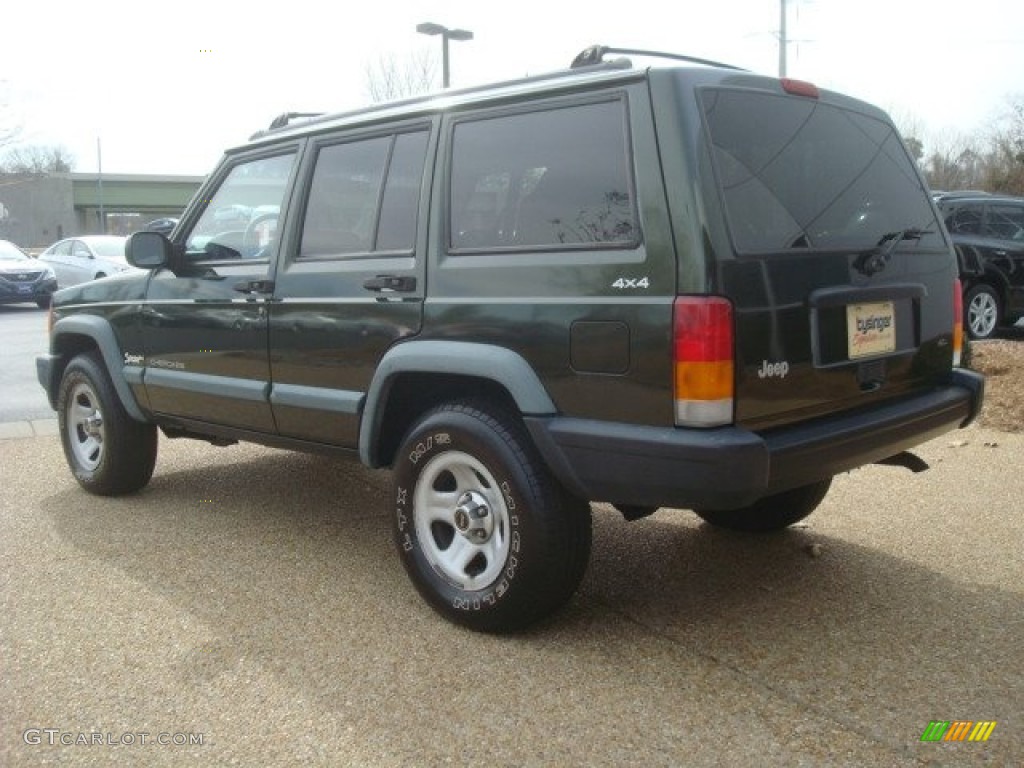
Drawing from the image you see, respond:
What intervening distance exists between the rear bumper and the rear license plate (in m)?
0.23

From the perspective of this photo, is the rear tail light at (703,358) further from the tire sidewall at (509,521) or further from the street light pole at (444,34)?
the street light pole at (444,34)

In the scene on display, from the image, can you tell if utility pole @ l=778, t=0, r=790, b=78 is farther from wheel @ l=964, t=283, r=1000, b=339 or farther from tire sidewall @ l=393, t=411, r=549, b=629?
tire sidewall @ l=393, t=411, r=549, b=629

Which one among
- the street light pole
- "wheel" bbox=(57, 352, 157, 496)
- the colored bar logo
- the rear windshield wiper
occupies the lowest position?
the colored bar logo

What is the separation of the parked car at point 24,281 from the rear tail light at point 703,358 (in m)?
18.9

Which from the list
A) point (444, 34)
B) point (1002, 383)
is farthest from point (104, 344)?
point (444, 34)

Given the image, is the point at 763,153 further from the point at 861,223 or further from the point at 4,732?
the point at 4,732

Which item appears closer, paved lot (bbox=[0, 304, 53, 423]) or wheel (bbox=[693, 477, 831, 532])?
wheel (bbox=[693, 477, 831, 532])

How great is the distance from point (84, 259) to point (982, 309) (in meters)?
18.0

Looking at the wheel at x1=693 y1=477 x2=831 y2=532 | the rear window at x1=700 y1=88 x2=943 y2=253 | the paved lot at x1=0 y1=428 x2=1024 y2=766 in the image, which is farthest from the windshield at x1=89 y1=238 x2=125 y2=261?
the rear window at x1=700 y1=88 x2=943 y2=253

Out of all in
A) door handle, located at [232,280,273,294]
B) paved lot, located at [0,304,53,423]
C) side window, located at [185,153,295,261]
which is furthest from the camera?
paved lot, located at [0,304,53,423]

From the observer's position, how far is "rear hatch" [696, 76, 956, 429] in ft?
9.67

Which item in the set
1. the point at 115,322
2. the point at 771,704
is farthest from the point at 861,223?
the point at 115,322

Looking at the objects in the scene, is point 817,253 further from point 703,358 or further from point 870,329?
point 703,358

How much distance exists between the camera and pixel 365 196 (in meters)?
3.95
